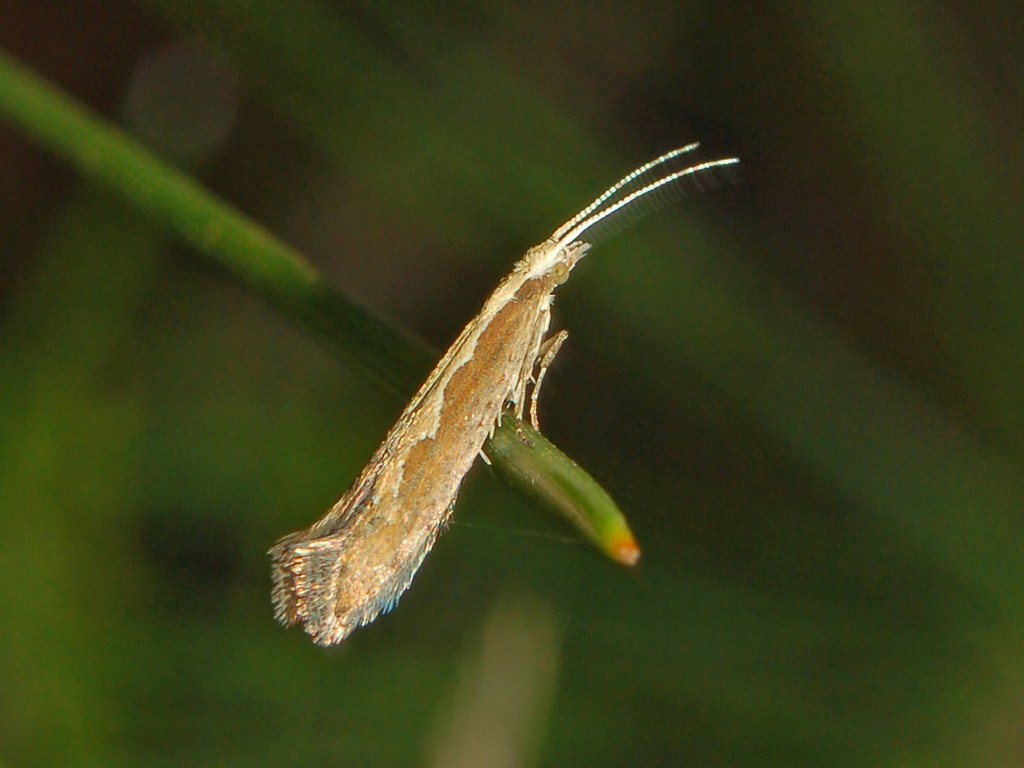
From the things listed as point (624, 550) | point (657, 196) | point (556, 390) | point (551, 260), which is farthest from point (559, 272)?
point (624, 550)

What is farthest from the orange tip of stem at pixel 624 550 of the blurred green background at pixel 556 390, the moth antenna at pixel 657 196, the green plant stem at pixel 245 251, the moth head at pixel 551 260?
the blurred green background at pixel 556 390

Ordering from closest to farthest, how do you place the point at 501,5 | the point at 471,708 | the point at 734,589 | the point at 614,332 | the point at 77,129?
the point at 77,129, the point at 471,708, the point at 734,589, the point at 614,332, the point at 501,5

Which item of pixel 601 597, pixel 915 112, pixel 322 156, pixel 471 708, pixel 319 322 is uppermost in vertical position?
pixel 915 112

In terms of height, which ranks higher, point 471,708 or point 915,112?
point 915,112

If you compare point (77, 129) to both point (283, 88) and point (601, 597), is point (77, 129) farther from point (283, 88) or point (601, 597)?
point (601, 597)

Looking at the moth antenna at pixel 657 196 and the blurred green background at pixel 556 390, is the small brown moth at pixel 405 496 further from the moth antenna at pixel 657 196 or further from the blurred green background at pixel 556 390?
the blurred green background at pixel 556 390

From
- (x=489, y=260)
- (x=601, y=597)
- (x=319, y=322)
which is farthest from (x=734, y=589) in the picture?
(x=319, y=322)

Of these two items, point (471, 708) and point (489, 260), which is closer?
point (471, 708)
